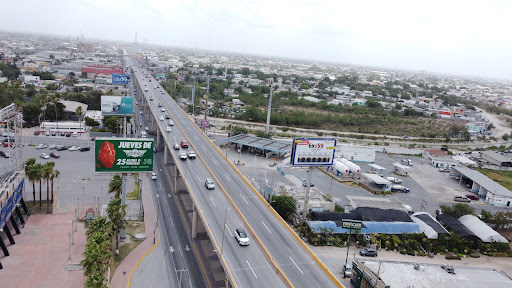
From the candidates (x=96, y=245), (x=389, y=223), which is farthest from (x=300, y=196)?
(x=96, y=245)

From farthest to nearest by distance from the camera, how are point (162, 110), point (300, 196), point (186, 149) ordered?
point (162, 110)
point (186, 149)
point (300, 196)

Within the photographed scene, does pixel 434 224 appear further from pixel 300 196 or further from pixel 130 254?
pixel 130 254

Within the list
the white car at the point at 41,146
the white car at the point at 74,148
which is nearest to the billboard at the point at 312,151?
the white car at the point at 74,148

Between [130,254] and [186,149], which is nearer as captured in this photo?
[130,254]

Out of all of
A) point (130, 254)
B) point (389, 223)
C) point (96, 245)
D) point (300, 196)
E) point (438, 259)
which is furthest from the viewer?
point (300, 196)

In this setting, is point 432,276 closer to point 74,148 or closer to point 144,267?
point 144,267

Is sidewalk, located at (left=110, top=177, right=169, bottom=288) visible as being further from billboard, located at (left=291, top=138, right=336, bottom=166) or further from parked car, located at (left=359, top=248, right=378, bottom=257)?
parked car, located at (left=359, top=248, right=378, bottom=257)

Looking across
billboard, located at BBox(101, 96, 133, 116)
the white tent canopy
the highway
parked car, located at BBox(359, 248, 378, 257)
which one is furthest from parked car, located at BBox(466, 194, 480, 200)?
billboard, located at BBox(101, 96, 133, 116)

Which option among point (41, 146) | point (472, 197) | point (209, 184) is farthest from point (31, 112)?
point (472, 197)

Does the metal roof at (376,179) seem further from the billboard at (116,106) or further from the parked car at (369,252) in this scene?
the billboard at (116,106)
